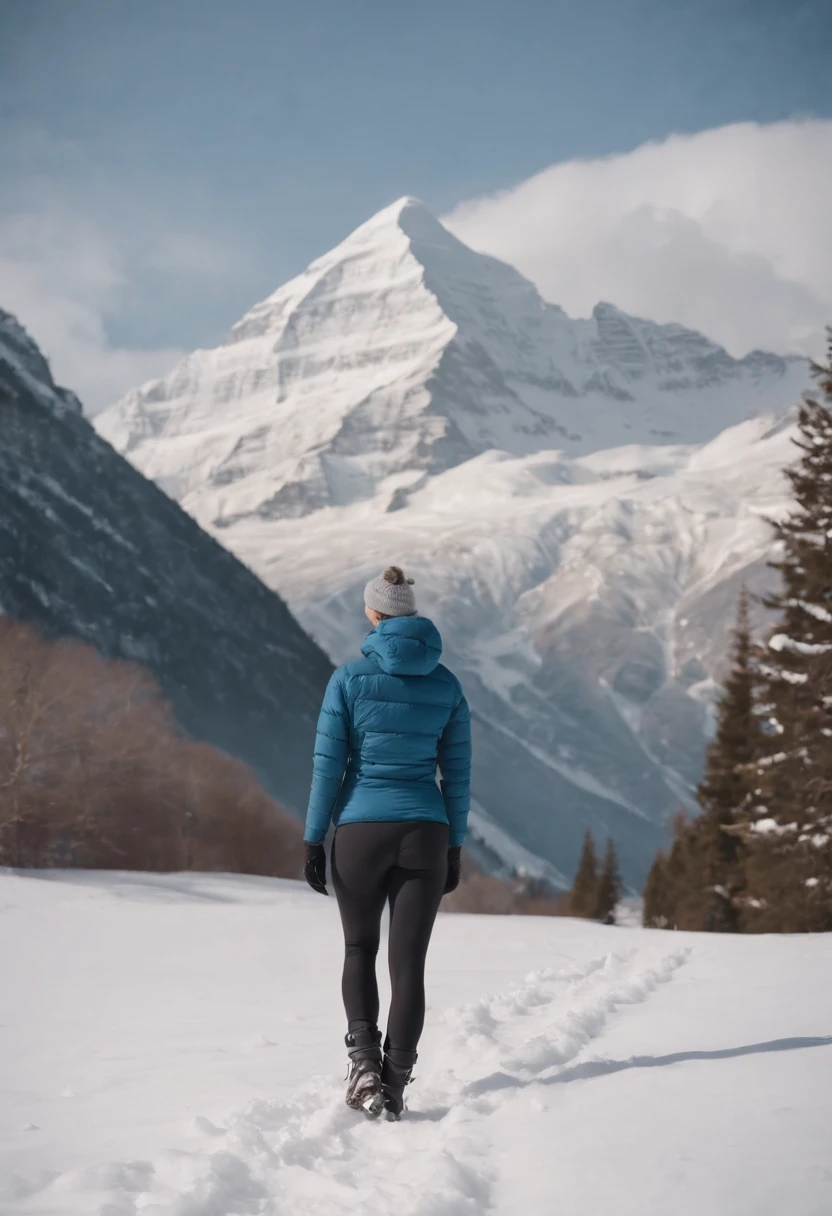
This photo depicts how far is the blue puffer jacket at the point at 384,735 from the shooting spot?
18.6 feet

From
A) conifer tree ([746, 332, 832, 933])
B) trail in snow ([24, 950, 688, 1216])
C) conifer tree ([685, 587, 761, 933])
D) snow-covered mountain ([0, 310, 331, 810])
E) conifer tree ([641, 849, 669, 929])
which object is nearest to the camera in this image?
trail in snow ([24, 950, 688, 1216])

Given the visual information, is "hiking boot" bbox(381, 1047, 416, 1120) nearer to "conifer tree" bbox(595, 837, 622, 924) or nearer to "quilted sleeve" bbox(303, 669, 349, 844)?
"quilted sleeve" bbox(303, 669, 349, 844)

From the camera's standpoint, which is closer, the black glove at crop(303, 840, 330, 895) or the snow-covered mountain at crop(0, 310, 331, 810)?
the black glove at crop(303, 840, 330, 895)

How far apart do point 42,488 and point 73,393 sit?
26.0 meters

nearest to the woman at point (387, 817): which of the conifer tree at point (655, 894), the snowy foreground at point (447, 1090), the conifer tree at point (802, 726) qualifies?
the snowy foreground at point (447, 1090)

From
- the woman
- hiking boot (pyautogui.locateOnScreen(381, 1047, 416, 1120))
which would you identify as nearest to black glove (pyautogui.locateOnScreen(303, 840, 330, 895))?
the woman

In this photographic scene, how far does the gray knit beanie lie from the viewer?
5.96 m

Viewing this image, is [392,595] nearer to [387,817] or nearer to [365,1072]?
[387,817]

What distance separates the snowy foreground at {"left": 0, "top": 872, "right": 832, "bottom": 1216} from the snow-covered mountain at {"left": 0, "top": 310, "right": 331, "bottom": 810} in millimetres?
109417

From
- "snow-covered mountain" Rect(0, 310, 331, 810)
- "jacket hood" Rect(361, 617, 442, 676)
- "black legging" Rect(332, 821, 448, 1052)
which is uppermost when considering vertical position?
"snow-covered mountain" Rect(0, 310, 331, 810)

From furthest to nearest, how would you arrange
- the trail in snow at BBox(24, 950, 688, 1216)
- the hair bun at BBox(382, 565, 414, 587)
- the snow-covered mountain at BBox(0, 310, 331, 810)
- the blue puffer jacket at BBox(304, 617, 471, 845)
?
the snow-covered mountain at BBox(0, 310, 331, 810) → the hair bun at BBox(382, 565, 414, 587) → the blue puffer jacket at BBox(304, 617, 471, 845) → the trail in snow at BBox(24, 950, 688, 1216)

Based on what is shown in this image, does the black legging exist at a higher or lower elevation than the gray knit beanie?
lower

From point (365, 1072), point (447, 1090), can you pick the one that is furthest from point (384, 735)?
point (447, 1090)

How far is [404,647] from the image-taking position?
5762 mm
